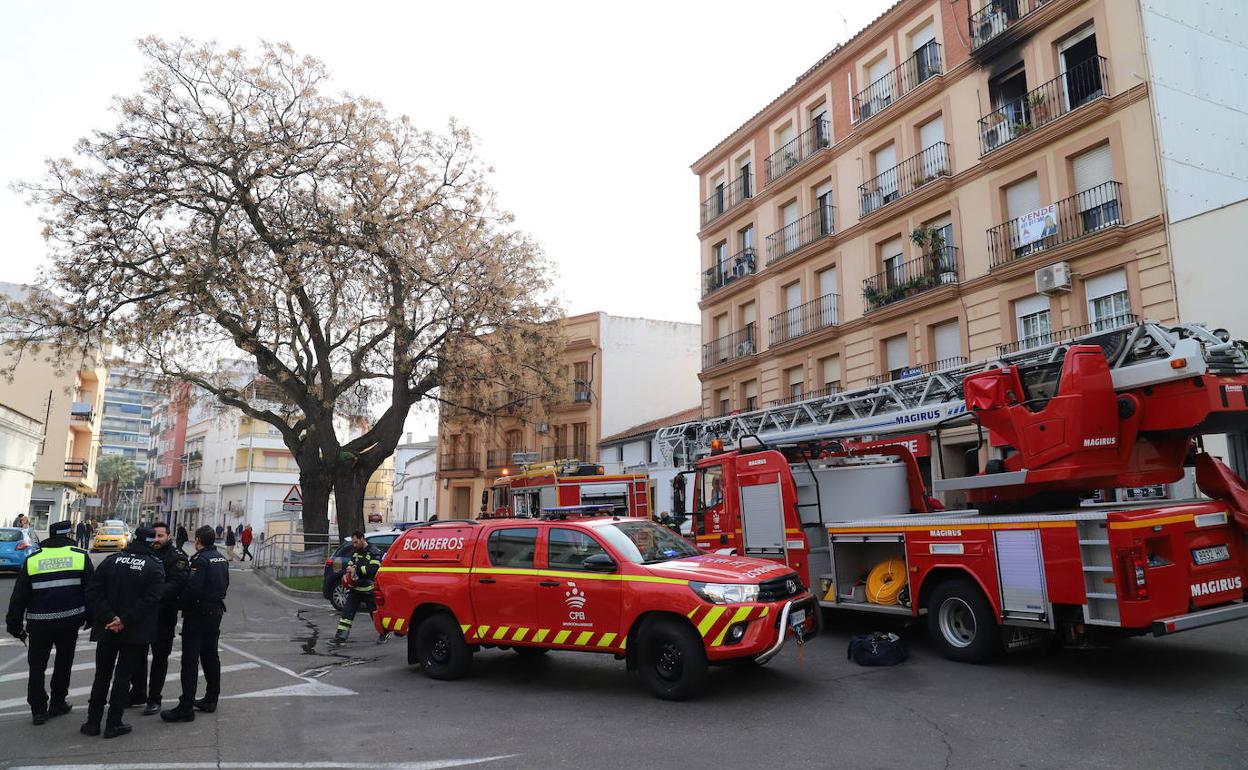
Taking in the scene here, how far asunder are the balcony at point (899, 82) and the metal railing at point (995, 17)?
1.35 metres

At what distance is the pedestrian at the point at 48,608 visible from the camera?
7047 millimetres

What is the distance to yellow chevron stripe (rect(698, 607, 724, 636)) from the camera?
23.9ft

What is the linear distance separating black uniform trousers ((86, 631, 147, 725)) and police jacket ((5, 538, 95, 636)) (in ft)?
1.74

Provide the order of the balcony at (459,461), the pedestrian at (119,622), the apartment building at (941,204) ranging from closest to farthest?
the pedestrian at (119,622) → the apartment building at (941,204) → the balcony at (459,461)

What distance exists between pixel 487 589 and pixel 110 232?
659 inches

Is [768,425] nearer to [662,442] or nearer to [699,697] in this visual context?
[662,442]

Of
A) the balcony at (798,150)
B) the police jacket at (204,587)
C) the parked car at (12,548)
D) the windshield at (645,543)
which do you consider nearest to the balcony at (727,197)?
the balcony at (798,150)

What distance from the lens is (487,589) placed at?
8.71 meters

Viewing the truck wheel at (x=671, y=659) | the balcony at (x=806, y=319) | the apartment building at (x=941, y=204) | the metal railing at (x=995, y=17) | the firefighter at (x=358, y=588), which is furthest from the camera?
the balcony at (x=806, y=319)

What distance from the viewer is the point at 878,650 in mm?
8930

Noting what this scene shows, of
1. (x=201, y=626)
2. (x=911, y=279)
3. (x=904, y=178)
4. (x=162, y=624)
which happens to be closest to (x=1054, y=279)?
(x=911, y=279)

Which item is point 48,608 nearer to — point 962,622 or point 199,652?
point 199,652

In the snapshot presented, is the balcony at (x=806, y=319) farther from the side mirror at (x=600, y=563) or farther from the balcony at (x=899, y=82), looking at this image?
the side mirror at (x=600, y=563)

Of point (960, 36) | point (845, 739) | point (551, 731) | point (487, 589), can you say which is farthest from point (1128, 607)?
point (960, 36)
